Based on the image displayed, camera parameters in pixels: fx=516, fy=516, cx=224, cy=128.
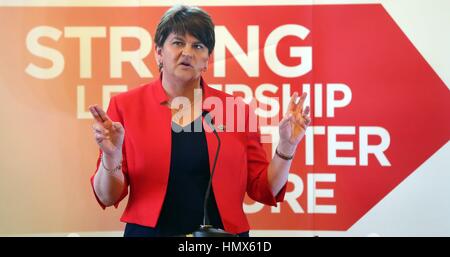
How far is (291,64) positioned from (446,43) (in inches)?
29.8

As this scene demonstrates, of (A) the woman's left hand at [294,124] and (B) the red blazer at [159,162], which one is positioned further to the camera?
(B) the red blazer at [159,162]

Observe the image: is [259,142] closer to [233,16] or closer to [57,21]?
[233,16]

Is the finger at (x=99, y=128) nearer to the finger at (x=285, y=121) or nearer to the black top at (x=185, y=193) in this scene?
the black top at (x=185, y=193)

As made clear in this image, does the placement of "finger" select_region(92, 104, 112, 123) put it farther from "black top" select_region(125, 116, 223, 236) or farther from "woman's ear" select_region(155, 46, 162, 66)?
"woman's ear" select_region(155, 46, 162, 66)

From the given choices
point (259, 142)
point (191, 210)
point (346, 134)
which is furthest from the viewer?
point (346, 134)

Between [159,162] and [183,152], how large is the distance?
11 centimetres

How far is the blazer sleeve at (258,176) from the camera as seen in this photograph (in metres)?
2.25

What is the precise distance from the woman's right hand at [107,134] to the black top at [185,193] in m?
0.28

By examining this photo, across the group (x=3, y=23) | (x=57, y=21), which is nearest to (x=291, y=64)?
(x=57, y=21)

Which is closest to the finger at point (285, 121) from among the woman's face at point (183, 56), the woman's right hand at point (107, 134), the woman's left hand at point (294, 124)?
the woman's left hand at point (294, 124)

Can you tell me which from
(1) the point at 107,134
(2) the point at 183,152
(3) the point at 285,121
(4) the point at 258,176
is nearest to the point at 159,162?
(2) the point at 183,152

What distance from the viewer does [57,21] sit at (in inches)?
100.0

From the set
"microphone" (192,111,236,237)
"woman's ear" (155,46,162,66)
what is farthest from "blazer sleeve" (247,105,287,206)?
"woman's ear" (155,46,162,66)
